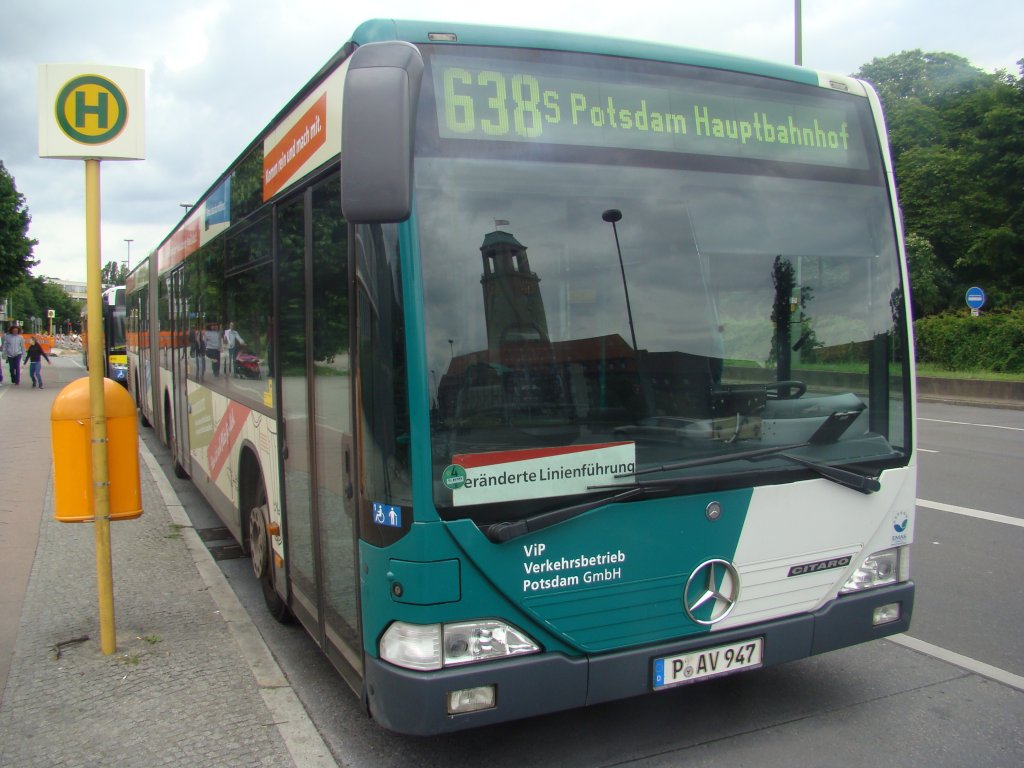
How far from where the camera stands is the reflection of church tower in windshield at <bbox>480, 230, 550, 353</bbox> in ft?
10.5

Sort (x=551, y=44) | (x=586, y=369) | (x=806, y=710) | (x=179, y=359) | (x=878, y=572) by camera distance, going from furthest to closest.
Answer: (x=179, y=359) < (x=806, y=710) < (x=878, y=572) < (x=551, y=44) < (x=586, y=369)

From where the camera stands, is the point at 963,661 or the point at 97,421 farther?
the point at 97,421

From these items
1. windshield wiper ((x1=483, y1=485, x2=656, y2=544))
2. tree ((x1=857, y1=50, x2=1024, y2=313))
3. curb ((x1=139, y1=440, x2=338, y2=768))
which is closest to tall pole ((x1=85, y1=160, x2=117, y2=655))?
curb ((x1=139, y1=440, x2=338, y2=768))

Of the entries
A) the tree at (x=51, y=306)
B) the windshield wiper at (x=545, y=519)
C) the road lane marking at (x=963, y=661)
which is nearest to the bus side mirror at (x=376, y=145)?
the windshield wiper at (x=545, y=519)

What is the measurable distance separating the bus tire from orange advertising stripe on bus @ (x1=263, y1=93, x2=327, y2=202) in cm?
188

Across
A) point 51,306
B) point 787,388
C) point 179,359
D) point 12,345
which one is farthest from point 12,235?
point 51,306

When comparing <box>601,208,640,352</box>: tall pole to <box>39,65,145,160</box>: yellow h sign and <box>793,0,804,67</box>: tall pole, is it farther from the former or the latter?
<box>793,0,804,67</box>: tall pole

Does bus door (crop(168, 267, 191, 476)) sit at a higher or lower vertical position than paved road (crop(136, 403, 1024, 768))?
higher

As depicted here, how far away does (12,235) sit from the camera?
31.0 m

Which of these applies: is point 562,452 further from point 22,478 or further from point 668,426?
point 22,478

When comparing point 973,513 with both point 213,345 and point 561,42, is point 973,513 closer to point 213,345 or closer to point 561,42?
point 561,42

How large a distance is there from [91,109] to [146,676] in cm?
308

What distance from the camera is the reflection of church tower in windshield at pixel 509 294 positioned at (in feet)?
10.5

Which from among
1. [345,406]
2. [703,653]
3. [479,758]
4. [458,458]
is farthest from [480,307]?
[479,758]
